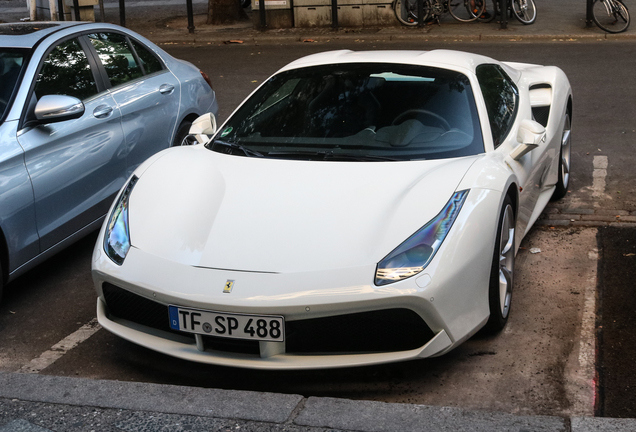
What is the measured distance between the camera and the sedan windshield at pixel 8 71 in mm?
4813

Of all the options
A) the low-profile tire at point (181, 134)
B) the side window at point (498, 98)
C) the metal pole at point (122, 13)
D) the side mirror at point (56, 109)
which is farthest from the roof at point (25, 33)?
the metal pole at point (122, 13)

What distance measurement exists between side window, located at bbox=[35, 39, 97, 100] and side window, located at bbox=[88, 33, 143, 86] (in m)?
0.21

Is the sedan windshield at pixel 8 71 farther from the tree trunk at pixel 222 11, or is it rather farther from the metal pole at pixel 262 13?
the tree trunk at pixel 222 11

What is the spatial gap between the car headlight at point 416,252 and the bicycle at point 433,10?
1280 cm

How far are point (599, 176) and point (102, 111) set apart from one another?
408 cm

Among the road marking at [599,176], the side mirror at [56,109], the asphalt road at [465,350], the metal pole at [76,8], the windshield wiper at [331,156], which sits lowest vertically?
the asphalt road at [465,350]

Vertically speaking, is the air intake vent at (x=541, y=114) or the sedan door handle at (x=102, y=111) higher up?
the sedan door handle at (x=102, y=111)

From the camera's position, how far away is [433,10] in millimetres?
15758

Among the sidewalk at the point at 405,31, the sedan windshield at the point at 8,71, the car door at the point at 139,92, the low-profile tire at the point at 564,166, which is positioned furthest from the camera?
the sidewalk at the point at 405,31

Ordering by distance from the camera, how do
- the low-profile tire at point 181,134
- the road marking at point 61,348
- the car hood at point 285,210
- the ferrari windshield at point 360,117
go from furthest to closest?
1. the low-profile tire at point 181,134
2. the ferrari windshield at point 360,117
3. the road marking at point 61,348
4. the car hood at point 285,210

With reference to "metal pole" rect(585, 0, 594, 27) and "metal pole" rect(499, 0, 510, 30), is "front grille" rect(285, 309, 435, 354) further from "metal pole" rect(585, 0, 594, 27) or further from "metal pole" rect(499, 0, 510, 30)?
"metal pole" rect(585, 0, 594, 27)

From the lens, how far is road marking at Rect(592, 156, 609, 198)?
245 inches

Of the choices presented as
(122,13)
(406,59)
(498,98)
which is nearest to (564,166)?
(498,98)

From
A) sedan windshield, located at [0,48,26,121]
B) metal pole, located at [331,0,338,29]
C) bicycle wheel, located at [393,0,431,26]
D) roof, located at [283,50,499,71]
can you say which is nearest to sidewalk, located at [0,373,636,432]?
sedan windshield, located at [0,48,26,121]
